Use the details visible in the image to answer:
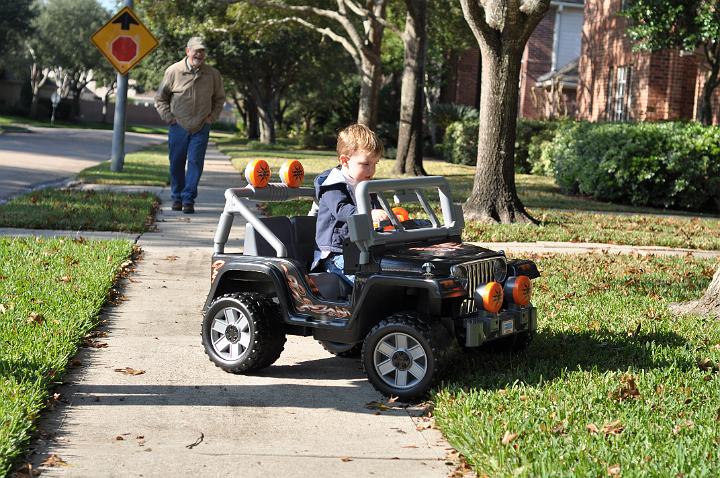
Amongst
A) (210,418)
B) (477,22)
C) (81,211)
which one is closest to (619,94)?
(477,22)

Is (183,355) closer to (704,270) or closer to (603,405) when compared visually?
(603,405)

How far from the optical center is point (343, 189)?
222 inches

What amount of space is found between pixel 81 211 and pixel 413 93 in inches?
496

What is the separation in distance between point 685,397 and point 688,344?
122 cm

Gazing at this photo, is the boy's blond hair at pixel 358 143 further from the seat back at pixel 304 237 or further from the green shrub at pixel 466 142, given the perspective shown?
the green shrub at pixel 466 142

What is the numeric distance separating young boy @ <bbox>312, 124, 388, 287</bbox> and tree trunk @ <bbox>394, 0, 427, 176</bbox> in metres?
17.5

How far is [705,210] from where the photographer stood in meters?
17.9

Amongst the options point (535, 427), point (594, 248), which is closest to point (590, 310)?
point (535, 427)

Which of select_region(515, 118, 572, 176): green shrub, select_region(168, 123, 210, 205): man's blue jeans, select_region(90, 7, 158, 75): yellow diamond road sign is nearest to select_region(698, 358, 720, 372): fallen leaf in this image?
select_region(168, 123, 210, 205): man's blue jeans

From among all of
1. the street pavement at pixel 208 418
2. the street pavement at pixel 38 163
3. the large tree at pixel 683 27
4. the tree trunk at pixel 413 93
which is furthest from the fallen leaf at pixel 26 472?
the tree trunk at pixel 413 93

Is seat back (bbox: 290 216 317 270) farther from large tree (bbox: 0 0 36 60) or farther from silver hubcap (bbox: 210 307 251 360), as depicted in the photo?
large tree (bbox: 0 0 36 60)

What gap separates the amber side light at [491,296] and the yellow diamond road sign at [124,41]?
14232 millimetres

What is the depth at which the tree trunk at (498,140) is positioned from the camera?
1303 cm

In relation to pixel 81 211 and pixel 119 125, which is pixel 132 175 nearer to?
pixel 119 125
